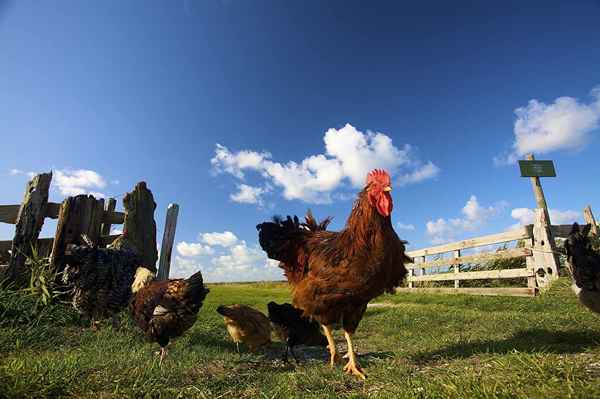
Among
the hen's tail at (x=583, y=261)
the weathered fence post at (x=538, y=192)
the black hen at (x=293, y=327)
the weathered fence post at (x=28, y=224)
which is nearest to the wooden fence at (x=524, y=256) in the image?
the weathered fence post at (x=538, y=192)

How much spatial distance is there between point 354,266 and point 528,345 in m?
2.62

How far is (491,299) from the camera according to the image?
10359mm

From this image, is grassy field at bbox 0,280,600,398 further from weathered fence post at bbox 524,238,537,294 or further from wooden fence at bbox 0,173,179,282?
weathered fence post at bbox 524,238,537,294

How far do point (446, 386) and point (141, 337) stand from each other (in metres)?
5.60

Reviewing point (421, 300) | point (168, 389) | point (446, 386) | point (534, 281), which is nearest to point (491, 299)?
point (534, 281)

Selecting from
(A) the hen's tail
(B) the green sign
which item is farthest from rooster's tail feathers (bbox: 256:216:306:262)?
(B) the green sign

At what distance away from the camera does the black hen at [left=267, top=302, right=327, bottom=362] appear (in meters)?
5.54

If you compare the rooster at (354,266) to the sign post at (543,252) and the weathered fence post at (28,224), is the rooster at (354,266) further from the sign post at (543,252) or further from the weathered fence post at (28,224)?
the sign post at (543,252)

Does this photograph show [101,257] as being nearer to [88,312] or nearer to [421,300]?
[88,312]

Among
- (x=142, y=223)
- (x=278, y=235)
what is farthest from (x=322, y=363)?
(x=142, y=223)

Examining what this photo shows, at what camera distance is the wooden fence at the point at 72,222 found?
7.65m

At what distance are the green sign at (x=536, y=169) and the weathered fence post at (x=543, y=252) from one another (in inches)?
115

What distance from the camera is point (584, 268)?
510 cm

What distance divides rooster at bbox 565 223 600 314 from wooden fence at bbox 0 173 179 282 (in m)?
9.25
